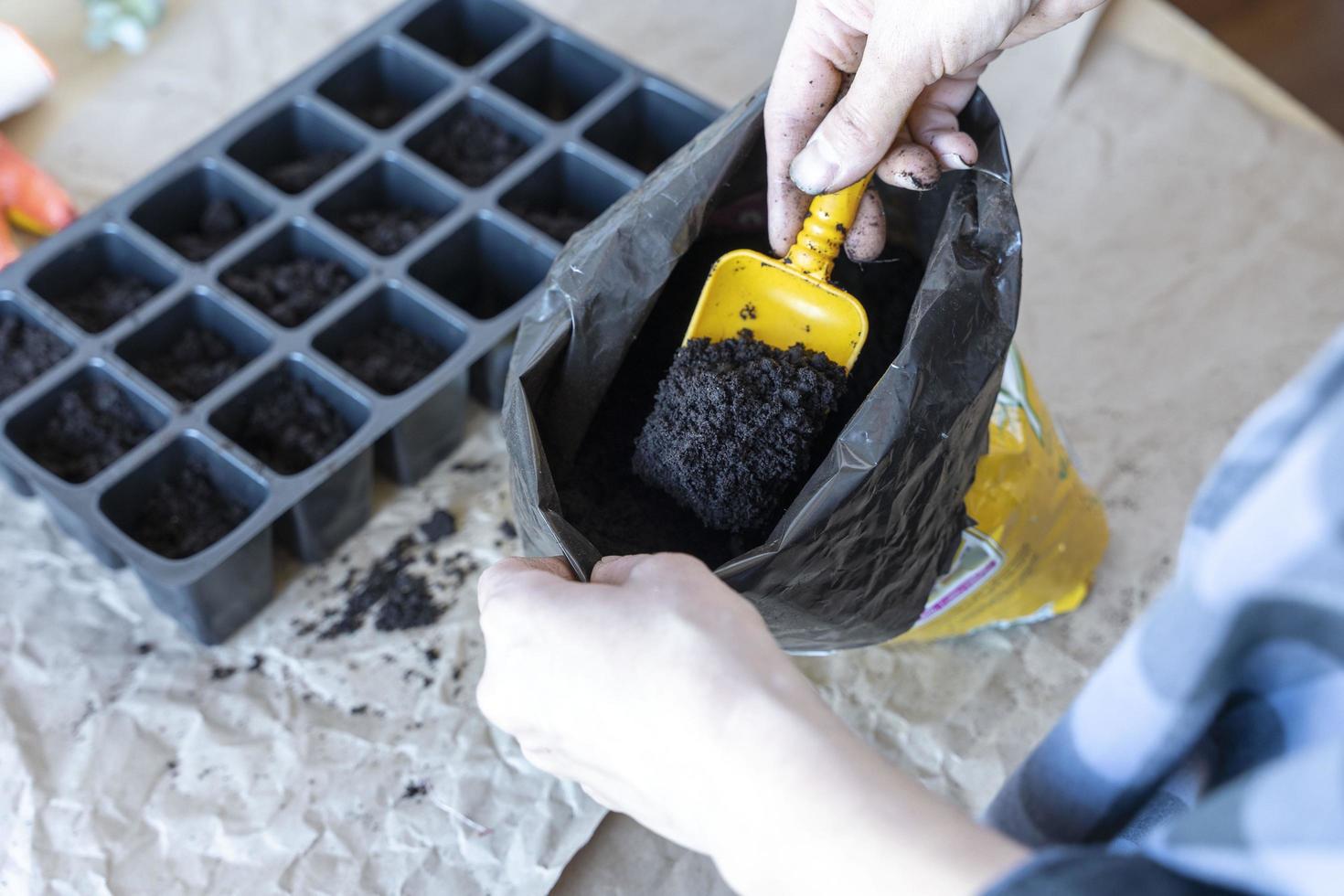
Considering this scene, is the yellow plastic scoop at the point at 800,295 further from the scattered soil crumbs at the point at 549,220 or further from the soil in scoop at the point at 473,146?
the soil in scoop at the point at 473,146

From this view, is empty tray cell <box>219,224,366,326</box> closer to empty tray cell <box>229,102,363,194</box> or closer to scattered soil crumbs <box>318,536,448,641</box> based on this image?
empty tray cell <box>229,102,363,194</box>

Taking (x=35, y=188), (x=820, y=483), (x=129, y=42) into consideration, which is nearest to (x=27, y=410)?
(x=35, y=188)

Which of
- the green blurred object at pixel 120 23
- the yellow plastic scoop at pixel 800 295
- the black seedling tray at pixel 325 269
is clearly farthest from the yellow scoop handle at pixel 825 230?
the green blurred object at pixel 120 23

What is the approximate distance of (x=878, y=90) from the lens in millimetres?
611

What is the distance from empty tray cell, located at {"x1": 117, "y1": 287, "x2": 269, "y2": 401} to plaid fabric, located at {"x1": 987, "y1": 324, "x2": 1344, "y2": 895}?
0.76 meters

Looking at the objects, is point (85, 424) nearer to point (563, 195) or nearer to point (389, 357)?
point (389, 357)

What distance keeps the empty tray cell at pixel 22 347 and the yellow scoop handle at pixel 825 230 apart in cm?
62

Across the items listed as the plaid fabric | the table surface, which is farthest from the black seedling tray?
the plaid fabric

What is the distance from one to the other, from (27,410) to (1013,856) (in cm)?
80

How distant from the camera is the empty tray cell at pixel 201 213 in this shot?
3.29 ft

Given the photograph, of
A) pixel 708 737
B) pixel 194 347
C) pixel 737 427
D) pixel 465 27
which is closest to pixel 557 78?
pixel 465 27

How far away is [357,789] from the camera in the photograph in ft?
2.57

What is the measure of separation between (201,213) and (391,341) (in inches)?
9.8

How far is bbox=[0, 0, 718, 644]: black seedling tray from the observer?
0.84 m
